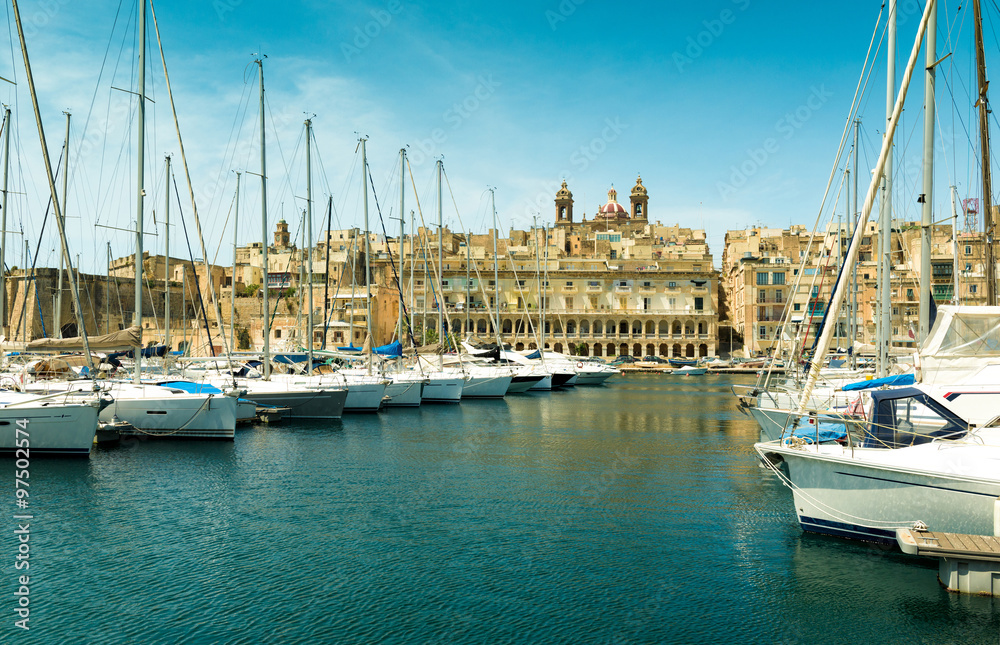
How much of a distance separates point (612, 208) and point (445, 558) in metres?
113

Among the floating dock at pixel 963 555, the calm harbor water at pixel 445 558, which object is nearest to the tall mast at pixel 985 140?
the calm harbor water at pixel 445 558

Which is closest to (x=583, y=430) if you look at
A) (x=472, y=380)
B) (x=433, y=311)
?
(x=472, y=380)

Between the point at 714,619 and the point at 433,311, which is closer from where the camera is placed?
the point at 714,619

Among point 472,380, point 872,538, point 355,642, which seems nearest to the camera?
point 355,642

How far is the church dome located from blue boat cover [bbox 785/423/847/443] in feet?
351

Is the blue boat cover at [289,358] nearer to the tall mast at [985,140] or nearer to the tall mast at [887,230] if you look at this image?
the tall mast at [887,230]

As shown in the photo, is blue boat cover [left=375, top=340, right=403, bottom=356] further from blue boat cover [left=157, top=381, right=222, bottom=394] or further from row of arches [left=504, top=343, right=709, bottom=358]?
row of arches [left=504, top=343, right=709, bottom=358]

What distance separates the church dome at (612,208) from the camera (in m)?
121

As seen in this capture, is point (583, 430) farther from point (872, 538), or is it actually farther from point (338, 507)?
point (872, 538)

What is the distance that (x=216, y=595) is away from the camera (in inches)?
410

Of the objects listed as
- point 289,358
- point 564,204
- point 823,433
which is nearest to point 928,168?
point 823,433

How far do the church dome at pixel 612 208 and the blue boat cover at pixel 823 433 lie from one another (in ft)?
351

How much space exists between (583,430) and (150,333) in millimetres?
54896

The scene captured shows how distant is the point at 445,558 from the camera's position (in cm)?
1201
